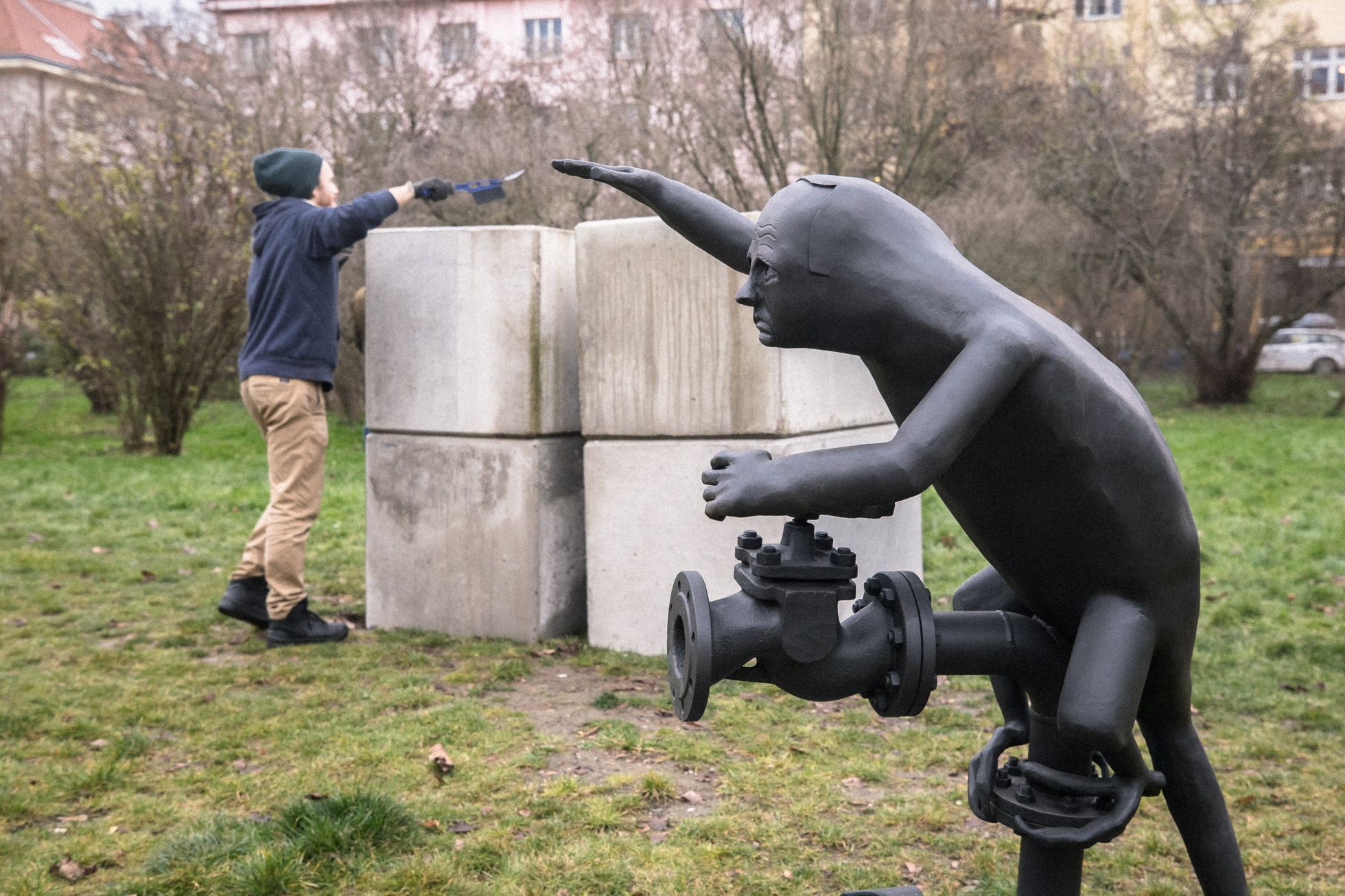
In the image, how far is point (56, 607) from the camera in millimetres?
6215

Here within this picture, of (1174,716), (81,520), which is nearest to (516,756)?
(1174,716)

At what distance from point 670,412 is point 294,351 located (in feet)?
5.74

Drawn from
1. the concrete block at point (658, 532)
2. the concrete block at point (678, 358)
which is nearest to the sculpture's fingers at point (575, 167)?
the concrete block at point (678, 358)

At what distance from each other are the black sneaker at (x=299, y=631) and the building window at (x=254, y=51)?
19153 millimetres

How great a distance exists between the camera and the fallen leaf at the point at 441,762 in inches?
152

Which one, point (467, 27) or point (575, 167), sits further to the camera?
point (467, 27)

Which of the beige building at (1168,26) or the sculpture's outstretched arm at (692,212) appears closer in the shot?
the sculpture's outstretched arm at (692,212)

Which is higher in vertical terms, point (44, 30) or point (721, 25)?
point (44, 30)

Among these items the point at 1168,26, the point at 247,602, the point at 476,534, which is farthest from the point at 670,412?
the point at 1168,26

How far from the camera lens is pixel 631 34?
18484mm

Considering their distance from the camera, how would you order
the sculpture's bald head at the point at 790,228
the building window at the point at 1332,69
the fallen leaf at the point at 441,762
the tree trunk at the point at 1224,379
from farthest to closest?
the building window at the point at 1332,69
the tree trunk at the point at 1224,379
the fallen leaf at the point at 441,762
the sculpture's bald head at the point at 790,228

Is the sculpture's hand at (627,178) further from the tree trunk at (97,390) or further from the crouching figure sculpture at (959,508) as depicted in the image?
the tree trunk at (97,390)

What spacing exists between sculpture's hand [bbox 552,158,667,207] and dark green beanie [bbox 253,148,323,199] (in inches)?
148

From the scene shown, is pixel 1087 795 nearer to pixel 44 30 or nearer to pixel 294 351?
pixel 294 351
